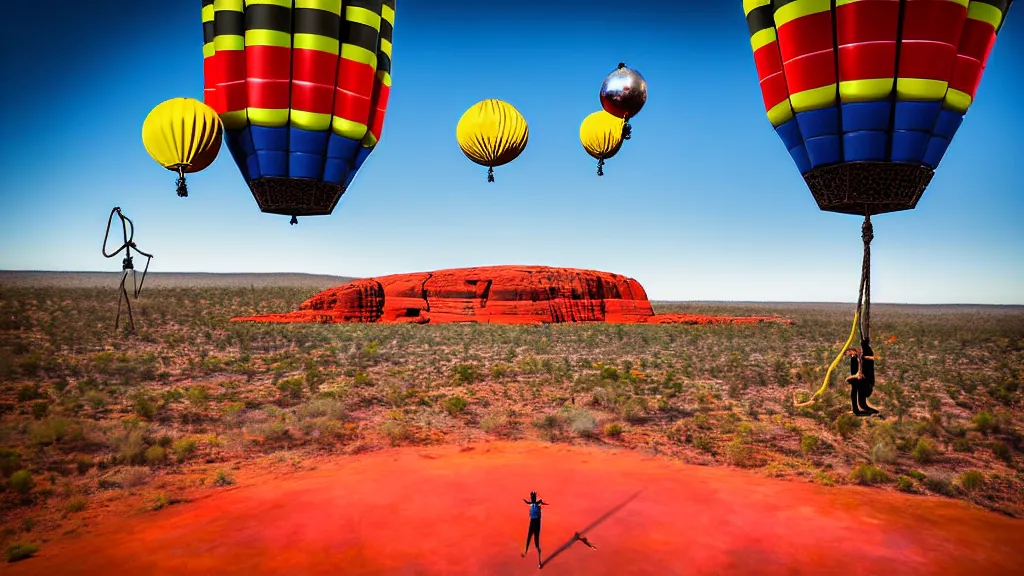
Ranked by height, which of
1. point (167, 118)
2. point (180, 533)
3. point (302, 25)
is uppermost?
point (302, 25)

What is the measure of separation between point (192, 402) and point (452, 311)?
3519 cm

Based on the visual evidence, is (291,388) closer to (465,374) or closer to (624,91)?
(465,374)

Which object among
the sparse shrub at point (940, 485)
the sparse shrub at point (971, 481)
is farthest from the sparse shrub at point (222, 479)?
the sparse shrub at point (971, 481)

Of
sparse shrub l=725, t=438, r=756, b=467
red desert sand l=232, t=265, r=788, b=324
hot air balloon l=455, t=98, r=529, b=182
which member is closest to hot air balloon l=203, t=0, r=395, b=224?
hot air balloon l=455, t=98, r=529, b=182

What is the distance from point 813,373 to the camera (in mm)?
24641

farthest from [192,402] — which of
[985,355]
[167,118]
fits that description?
[985,355]

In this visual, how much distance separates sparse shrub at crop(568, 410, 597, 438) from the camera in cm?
1562

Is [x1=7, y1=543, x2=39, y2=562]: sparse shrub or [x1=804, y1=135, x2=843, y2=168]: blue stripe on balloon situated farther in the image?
[x1=7, y1=543, x2=39, y2=562]: sparse shrub

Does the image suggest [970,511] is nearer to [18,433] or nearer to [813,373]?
[813,373]

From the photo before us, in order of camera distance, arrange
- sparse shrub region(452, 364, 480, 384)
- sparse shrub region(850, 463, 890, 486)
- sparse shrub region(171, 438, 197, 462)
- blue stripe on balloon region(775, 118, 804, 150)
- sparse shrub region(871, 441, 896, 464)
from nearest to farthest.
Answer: blue stripe on balloon region(775, 118, 804, 150) < sparse shrub region(850, 463, 890, 486) < sparse shrub region(171, 438, 197, 462) < sparse shrub region(871, 441, 896, 464) < sparse shrub region(452, 364, 480, 384)

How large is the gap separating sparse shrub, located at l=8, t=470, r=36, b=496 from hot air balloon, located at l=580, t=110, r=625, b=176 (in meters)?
12.2

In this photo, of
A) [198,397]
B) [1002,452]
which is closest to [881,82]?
[1002,452]

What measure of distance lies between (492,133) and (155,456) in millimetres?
10933

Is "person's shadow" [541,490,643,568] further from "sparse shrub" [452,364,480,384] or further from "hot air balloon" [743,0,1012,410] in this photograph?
"sparse shrub" [452,364,480,384]
